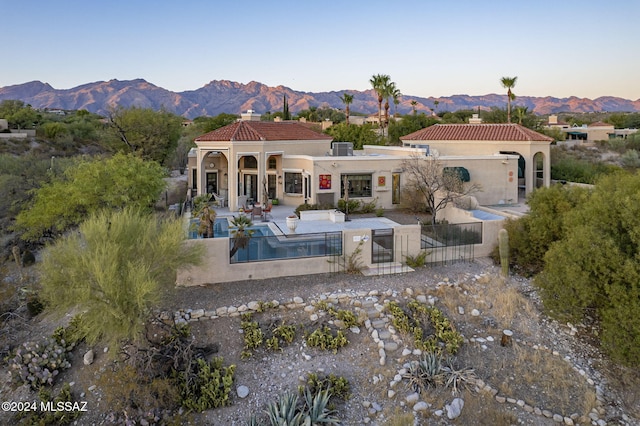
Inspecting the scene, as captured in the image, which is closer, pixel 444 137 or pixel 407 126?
pixel 444 137

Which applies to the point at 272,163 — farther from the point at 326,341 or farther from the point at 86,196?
the point at 326,341

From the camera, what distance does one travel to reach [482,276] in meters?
20.1

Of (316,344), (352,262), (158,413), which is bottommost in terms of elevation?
(158,413)

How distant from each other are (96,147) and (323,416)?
195 feet

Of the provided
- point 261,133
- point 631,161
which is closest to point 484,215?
point 261,133

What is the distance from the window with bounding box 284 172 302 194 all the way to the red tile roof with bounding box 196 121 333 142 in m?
2.70

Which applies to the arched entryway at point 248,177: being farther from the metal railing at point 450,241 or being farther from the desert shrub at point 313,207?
the metal railing at point 450,241

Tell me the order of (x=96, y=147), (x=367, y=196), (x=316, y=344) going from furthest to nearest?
(x=96, y=147)
(x=367, y=196)
(x=316, y=344)

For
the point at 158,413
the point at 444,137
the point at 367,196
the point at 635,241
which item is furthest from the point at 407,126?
the point at 158,413

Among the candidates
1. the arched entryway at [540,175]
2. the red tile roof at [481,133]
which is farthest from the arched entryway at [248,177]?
the arched entryway at [540,175]

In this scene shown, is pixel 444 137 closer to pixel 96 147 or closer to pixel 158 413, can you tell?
pixel 158 413

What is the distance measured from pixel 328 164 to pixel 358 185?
7.93 feet

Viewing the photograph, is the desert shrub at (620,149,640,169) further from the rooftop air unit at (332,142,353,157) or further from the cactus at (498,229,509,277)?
the cactus at (498,229,509,277)

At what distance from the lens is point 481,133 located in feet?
123
